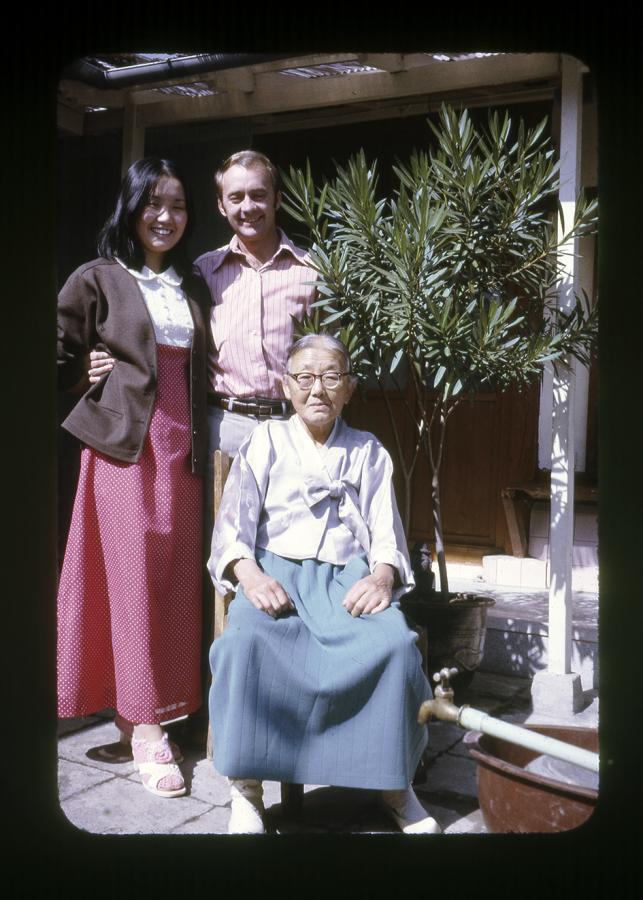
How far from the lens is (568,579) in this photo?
135 inches

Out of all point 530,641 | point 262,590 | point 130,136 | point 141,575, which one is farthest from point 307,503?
point 130,136

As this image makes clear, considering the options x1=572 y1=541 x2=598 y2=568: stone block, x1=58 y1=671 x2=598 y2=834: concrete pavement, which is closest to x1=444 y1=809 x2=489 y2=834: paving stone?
x1=58 y1=671 x2=598 y2=834: concrete pavement

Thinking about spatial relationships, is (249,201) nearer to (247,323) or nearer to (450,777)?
(247,323)

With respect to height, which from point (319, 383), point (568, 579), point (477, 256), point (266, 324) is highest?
point (477, 256)

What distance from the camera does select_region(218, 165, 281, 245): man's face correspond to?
2623 millimetres

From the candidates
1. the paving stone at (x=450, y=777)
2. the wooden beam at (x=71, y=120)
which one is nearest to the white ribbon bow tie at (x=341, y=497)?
the paving stone at (x=450, y=777)

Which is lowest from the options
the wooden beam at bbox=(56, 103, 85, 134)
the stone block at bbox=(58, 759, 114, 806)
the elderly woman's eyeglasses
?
the stone block at bbox=(58, 759, 114, 806)

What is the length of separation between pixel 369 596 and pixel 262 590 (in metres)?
0.31

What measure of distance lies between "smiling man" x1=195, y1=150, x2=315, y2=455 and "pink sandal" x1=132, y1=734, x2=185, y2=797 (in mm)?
1012

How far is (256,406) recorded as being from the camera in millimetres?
2752

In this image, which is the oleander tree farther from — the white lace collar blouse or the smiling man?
the white lace collar blouse
